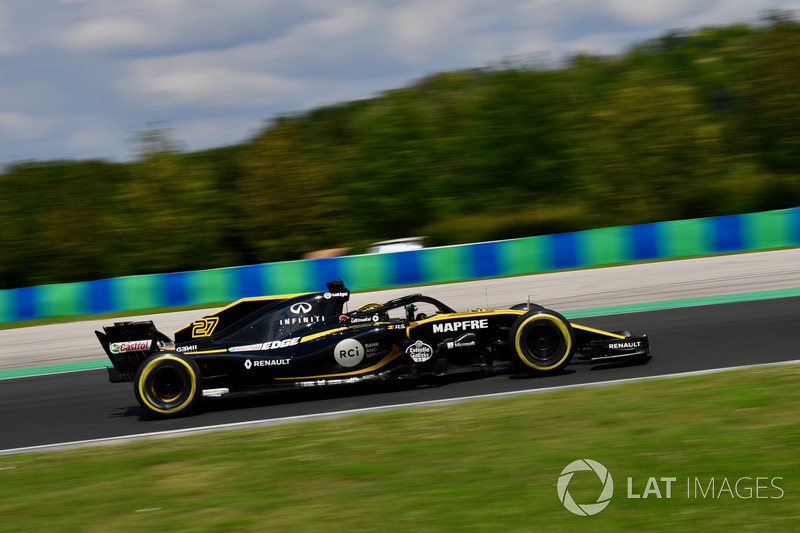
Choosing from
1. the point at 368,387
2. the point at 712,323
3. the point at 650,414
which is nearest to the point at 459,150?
the point at 712,323

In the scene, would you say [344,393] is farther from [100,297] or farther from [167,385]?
[100,297]

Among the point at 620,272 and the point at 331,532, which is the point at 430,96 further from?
the point at 331,532

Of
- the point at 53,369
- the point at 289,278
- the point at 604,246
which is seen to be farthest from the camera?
the point at 604,246

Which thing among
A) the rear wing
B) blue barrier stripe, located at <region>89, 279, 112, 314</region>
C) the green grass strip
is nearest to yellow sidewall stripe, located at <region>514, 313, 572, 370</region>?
the green grass strip

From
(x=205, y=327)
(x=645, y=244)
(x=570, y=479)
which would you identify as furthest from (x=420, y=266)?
(x=570, y=479)

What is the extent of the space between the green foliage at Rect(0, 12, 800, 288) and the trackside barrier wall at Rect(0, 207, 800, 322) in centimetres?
702

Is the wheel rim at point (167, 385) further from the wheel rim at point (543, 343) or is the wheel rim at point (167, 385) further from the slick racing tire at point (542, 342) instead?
the wheel rim at point (543, 343)

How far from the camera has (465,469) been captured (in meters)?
5.71

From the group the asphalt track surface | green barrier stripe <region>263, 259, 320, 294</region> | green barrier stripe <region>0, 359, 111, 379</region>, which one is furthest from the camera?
green barrier stripe <region>263, 259, 320, 294</region>

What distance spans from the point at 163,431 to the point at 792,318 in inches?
324

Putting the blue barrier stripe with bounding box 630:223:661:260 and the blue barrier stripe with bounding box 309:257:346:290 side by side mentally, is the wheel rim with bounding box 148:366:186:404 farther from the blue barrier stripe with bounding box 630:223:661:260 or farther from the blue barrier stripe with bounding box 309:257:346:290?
the blue barrier stripe with bounding box 630:223:661:260

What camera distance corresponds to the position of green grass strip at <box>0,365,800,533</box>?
481 cm

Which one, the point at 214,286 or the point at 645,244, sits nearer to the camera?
the point at 214,286

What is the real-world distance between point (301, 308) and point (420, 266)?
7530 mm
